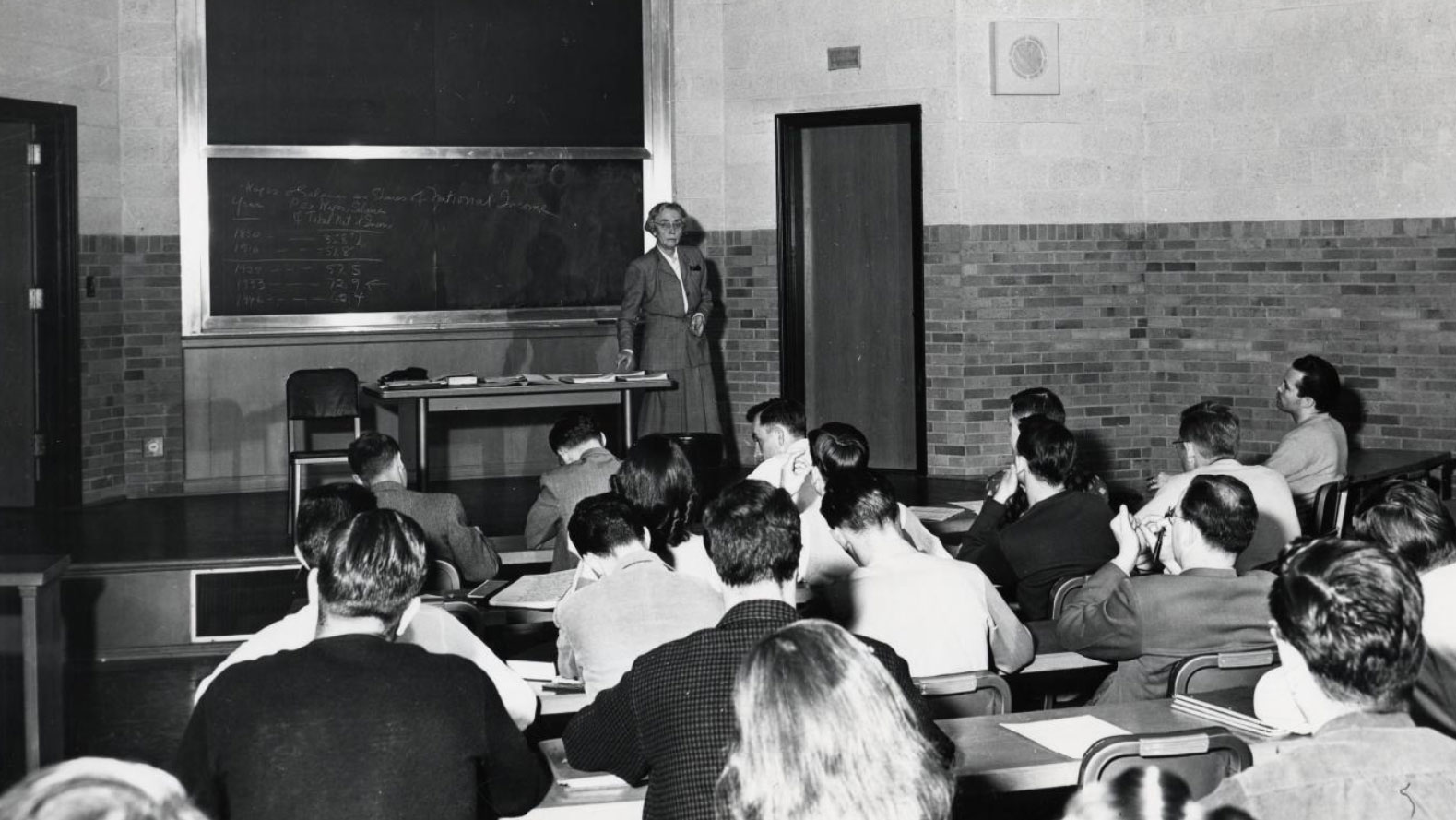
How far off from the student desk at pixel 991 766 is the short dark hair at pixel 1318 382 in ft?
11.9

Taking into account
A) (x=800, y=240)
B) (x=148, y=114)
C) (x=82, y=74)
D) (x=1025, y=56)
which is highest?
(x=1025, y=56)

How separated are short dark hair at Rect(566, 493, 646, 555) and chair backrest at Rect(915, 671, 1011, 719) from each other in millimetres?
791

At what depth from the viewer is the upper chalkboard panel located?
8.93 m

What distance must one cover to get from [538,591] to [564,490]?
3.61 feet

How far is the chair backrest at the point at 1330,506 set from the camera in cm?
620

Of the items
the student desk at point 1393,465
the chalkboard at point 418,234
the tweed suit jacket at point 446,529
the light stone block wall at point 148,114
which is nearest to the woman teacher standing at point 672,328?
the chalkboard at point 418,234

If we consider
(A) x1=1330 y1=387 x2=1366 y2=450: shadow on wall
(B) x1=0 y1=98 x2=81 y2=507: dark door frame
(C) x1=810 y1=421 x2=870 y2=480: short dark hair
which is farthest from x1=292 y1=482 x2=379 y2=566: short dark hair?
(A) x1=1330 y1=387 x2=1366 y2=450: shadow on wall

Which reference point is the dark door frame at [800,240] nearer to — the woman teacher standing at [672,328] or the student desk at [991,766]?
the woman teacher standing at [672,328]

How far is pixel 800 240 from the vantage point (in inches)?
380

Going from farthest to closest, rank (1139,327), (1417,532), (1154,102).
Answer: (1139,327) → (1154,102) → (1417,532)

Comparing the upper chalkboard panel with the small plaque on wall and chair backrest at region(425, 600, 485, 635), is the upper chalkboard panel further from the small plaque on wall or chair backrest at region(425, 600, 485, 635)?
chair backrest at region(425, 600, 485, 635)

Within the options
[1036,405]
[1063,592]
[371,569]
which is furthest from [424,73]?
[371,569]

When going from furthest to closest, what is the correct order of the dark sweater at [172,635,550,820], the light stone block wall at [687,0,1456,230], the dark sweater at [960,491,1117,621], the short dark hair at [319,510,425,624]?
the light stone block wall at [687,0,1456,230], the dark sweater at [960,491,1117,621], the short dark hair at [319,510,425,624], the dark sweater at [172,635,550,820]

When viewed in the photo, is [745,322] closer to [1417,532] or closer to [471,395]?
[471,395]
